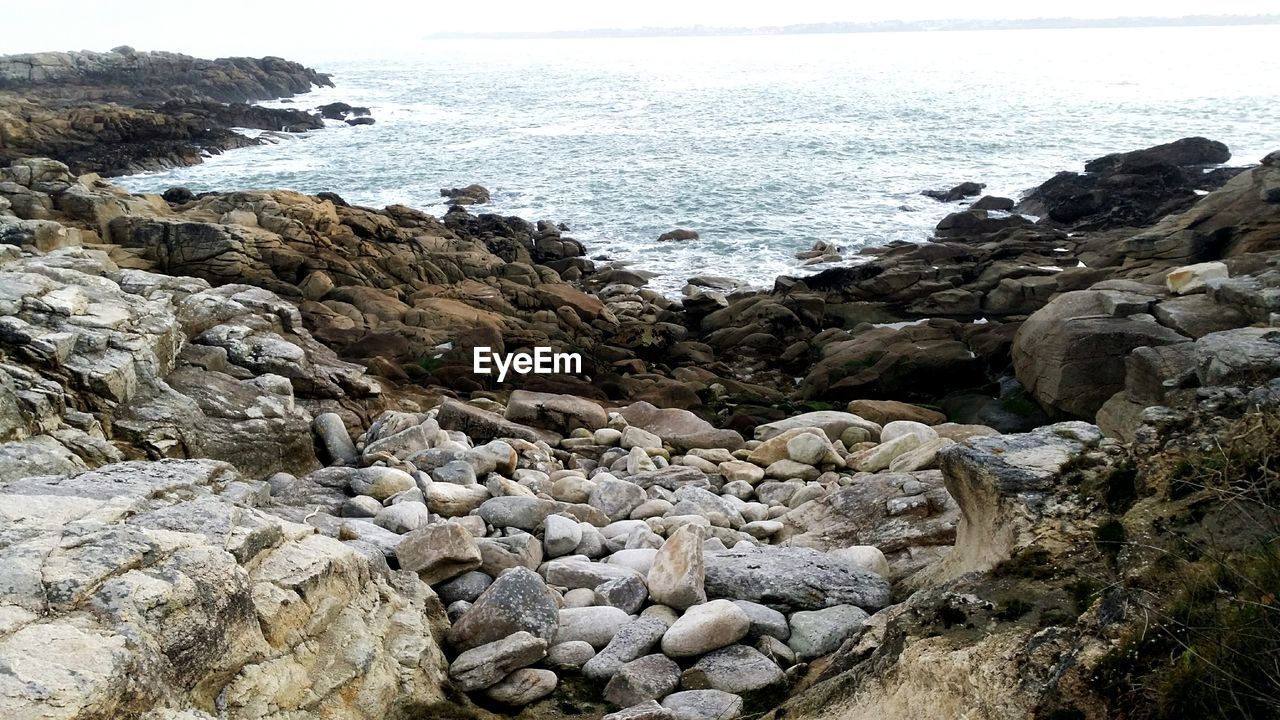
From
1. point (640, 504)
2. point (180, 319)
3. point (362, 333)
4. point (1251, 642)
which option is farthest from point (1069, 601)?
point (362, 333)

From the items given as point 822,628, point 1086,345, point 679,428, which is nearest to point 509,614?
point 822,628

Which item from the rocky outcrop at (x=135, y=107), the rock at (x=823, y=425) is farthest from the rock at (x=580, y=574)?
the rocky outcrop at (x=135, y=107)

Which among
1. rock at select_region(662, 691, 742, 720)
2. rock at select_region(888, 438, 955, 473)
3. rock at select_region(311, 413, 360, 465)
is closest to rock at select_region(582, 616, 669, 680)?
rock at select_region(662, 691, 742, 720)

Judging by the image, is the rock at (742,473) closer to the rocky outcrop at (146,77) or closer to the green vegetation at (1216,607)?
the green vegetation at (1216,607)

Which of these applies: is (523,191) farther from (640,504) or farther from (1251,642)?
(1251,642)

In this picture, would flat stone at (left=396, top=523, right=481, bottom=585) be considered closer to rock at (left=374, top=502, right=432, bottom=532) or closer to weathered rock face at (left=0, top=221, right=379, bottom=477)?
rock at (left=374, top=502, right=432, bottom=532)

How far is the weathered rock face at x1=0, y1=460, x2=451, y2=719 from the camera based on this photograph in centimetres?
327

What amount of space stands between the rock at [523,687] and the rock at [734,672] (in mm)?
759

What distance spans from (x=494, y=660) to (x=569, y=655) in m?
0.55

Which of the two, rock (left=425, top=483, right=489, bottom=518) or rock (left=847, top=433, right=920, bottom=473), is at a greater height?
rock (left=425, top=483, right=489, bottom=518)

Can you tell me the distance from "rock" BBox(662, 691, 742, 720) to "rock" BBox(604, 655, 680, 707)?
0.35 feet

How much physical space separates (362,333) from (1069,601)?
48.9ft

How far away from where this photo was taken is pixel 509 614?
18.0 ft

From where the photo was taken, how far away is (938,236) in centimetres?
3078
